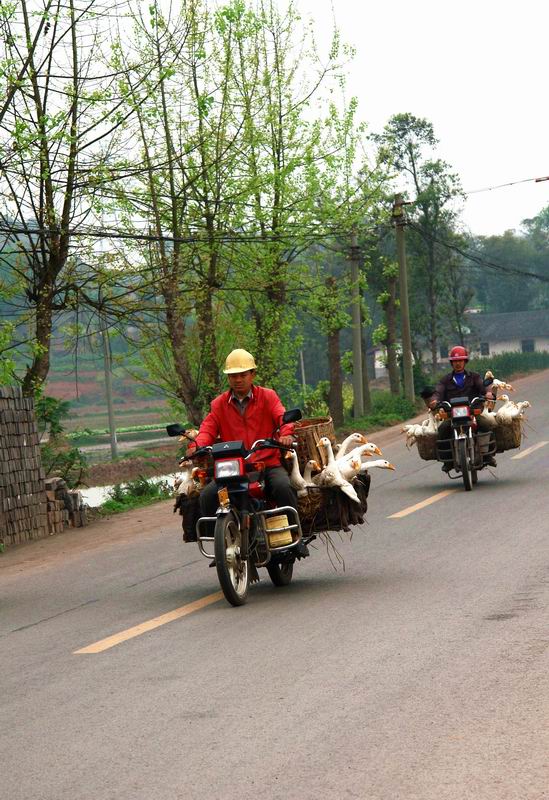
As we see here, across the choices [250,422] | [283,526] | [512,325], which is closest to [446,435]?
[250,422]

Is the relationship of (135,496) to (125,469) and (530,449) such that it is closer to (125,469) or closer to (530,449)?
(530,449)

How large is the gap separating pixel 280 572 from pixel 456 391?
25.6 feet

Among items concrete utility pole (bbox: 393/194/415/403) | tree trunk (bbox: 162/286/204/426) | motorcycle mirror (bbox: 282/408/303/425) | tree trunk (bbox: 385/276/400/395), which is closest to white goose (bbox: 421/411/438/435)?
tree trunk (bbox: 162/286/204/426)

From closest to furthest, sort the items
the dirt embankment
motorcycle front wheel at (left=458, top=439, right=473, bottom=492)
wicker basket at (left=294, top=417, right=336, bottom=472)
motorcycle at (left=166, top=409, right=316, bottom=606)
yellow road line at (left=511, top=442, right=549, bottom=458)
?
motorcycle at (left=166, top=409, right=316, bottom=606) → wicker basket at (left=294, top=417, right=336, bottom=472) → motorcycle front wheel at (left=458, top=439, right=473, bottom=492) → yellow road line at (left=511, top=442, right=549, bottom=458) → the dirt embankment

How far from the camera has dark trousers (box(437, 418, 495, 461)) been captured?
1745 cm

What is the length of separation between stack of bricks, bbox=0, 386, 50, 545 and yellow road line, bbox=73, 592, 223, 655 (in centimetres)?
649

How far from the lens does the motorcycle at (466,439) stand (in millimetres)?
17062

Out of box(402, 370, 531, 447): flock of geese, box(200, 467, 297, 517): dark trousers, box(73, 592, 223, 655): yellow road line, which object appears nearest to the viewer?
box(73, 592, 223, 655): yellow road line

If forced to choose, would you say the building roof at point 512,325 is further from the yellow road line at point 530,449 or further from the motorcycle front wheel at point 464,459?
the motorcycle front wheel at point 464,459

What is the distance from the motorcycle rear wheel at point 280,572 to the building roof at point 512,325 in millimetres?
108880

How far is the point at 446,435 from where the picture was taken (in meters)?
17.6

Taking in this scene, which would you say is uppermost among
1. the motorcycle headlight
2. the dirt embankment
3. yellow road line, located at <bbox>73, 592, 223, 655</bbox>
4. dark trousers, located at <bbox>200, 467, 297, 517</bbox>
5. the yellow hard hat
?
the yellow hard hat

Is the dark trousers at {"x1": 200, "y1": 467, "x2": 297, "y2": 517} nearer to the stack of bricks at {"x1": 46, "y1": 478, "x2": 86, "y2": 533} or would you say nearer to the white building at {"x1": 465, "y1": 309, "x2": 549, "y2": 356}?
the stack of bricks at {"x1": 46, "y1": 478, "x2": 86, "y2": 533}

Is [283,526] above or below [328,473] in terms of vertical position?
below
